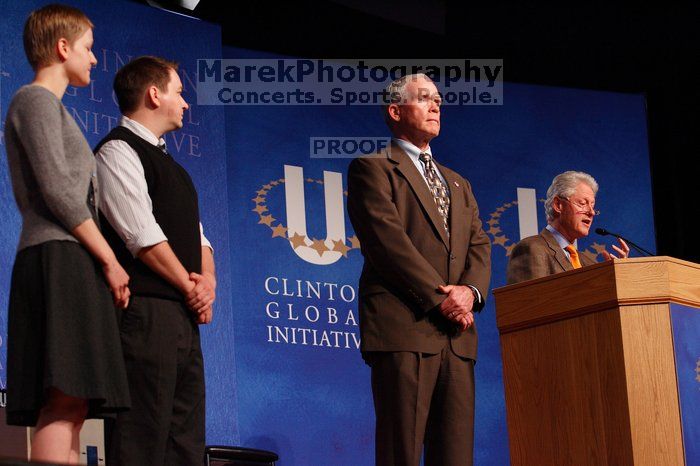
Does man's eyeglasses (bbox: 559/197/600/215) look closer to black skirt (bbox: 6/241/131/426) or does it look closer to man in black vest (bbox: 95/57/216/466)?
man in black vest (bbox: 95/57/216/466)

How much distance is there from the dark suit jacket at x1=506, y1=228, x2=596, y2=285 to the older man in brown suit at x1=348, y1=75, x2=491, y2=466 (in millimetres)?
661

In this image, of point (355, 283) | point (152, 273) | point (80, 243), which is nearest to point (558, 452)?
point (152, 273)

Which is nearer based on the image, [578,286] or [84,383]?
[84,383]

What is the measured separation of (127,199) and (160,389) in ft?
1.60

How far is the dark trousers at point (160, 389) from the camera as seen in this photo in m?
2.63

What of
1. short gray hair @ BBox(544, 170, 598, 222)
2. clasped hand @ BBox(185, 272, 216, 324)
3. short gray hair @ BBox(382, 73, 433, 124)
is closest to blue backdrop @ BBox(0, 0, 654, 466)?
short gray hair @ BBox(544, 170, 598, 222)

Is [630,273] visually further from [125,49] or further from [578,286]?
[125,49]

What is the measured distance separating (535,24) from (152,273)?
3.99 metres

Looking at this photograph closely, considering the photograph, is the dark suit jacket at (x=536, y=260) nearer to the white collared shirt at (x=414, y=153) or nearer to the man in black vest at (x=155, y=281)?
the white collared shirt at (x=414, y=153)

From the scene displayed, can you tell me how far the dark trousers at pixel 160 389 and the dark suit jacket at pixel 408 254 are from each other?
686 millimetres

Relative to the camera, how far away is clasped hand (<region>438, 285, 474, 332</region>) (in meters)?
3.25

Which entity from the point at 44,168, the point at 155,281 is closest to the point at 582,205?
the point at 155,281

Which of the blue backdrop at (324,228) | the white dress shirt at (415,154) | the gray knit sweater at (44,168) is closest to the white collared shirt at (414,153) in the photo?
the white dress shirt at (415,154)

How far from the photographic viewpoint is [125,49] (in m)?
4.98
